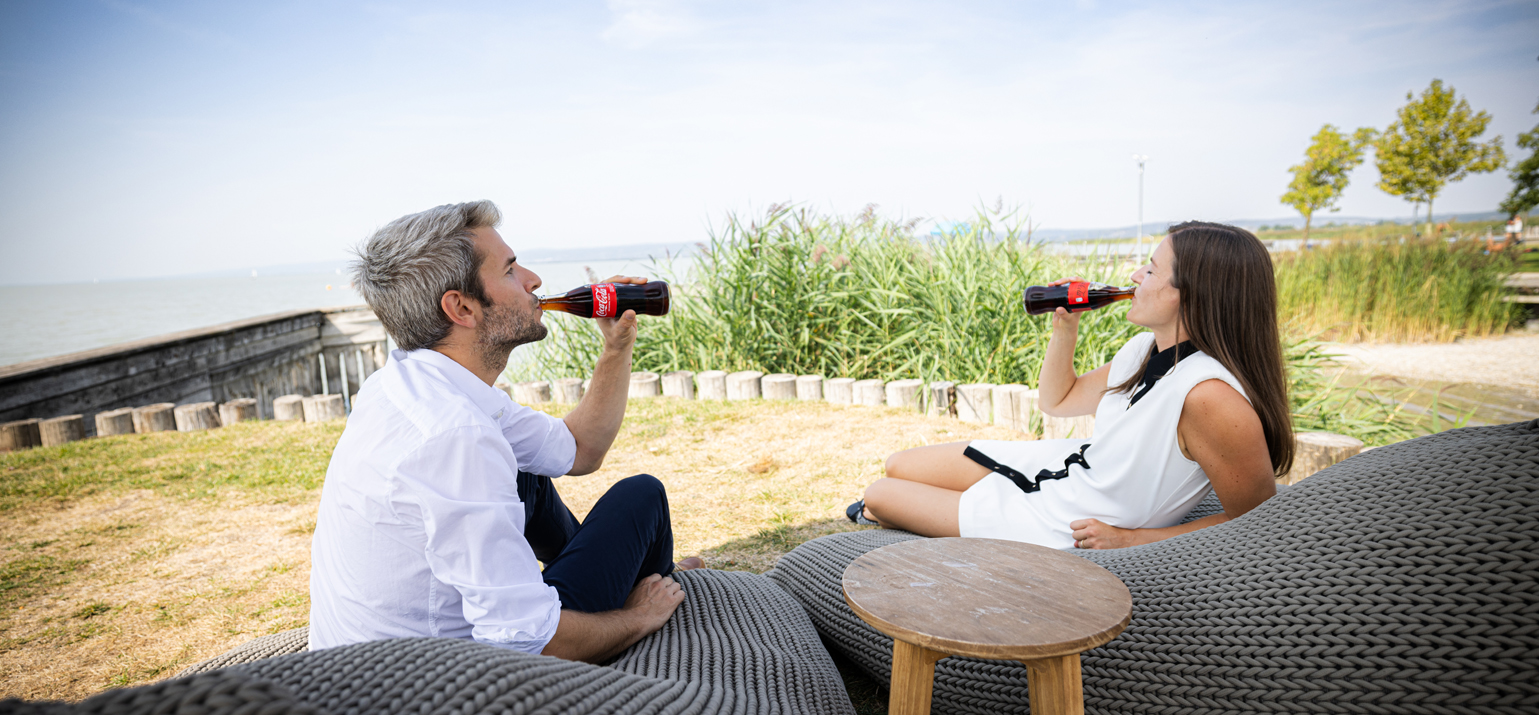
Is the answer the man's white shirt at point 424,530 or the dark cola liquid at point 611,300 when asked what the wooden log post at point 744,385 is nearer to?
the dark cola liquid at point 611,300

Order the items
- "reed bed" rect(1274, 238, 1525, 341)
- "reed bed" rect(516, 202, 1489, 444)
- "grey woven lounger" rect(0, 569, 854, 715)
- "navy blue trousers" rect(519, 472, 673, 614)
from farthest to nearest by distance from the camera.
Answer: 1. "reed bed" rect(1274, 238, 1525, 341)
2. "reed bed" rect(516, 202, 1489, 444)
3. "navy blue trousers" rect(519, 472, 673, 614)
4. "grey woven lounger" rect(0, 569, 854, 715)

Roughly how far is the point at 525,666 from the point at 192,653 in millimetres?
2378

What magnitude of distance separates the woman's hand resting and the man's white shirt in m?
1.55

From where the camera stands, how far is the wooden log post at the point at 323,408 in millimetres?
5964

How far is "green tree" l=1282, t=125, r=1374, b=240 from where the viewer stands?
2686 centimetres

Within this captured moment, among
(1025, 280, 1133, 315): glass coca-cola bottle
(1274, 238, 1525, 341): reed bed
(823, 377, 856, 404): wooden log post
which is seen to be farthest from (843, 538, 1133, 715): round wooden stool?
(1274, 238, 1525, 341): reed bed

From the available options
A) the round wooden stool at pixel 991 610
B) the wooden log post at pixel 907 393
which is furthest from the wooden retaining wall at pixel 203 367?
the round wooden stool at pixel 991 610

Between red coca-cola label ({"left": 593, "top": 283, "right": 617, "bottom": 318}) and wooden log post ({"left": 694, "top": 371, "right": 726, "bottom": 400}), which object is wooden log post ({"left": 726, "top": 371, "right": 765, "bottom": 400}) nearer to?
wooden log post ({"left": 694, "top": 371, "right": 726, "bottom": 400})

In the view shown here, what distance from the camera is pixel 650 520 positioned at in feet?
6.74

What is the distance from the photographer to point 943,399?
206 inches

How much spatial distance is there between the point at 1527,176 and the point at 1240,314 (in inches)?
1142

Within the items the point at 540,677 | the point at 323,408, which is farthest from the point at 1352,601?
the point at 323,408

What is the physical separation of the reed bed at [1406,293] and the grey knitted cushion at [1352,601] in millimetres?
10283

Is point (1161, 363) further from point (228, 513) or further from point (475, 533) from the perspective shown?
point (228, 513)
